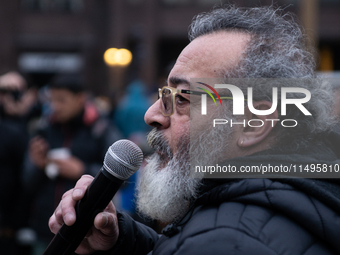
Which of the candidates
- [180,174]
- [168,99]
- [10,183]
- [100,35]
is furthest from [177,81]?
[100,35]

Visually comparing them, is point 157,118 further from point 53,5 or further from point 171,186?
point 53,5

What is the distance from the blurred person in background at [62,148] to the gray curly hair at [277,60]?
225 centimetres

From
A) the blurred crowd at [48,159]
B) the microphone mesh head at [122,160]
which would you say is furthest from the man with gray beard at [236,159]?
the blurred crowd at [48,159]

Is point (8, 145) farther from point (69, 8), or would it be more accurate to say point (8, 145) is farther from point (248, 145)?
point (69, 8)

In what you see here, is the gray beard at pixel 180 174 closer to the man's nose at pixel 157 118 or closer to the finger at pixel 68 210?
the man's nose at pixel 157 118

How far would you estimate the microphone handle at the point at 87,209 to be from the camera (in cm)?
135

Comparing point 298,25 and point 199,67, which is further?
point 298,25

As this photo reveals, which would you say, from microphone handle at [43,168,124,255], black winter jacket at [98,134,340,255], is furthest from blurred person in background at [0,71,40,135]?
black winter jacket at [98,134,340,255]

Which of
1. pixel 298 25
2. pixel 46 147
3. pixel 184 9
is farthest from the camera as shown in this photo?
pixel 184 9

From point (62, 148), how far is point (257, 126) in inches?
107

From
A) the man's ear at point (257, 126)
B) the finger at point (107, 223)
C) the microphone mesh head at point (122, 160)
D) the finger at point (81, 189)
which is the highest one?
the man's ear at point (257, 126)

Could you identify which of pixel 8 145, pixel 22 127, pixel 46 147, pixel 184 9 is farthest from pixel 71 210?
pixel 184 9

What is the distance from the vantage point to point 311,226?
1.15 m

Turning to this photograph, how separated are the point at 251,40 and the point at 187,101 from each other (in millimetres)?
332
